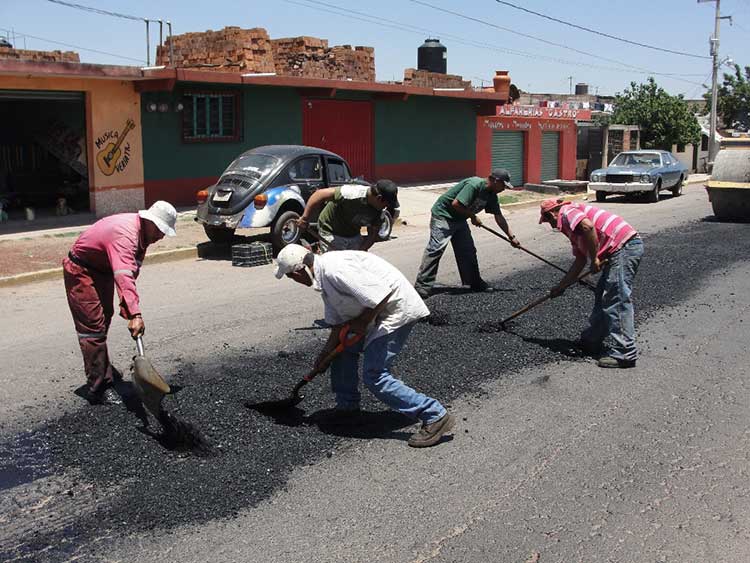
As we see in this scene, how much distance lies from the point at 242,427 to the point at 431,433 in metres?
1.24

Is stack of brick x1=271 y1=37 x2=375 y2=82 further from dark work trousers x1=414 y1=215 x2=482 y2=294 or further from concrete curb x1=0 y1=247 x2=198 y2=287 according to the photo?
dark work trousers x1=414 y1=215 x2=482 y2=294

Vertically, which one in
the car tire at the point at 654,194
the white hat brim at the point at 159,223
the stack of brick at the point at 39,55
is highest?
the stack of brick at the point at 39,55

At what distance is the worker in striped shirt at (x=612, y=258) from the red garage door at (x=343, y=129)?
15005 millimetres

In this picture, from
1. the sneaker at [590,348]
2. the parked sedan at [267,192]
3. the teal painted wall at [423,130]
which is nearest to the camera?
the sneaker at [590,348]

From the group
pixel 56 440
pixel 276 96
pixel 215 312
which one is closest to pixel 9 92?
pixel 276 96

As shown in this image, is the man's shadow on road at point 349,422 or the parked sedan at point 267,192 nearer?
the man's shadow on road at point 349,422

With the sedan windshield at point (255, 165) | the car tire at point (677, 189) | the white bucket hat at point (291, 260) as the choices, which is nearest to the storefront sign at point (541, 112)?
the car tire at point (677, 189)

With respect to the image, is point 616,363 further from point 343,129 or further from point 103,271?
point 343,129

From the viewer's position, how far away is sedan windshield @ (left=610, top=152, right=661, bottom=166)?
2511 cm

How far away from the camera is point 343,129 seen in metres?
22.5

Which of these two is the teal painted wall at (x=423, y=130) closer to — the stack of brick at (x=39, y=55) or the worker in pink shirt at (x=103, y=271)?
the stack of brick at (x=39, y=55)

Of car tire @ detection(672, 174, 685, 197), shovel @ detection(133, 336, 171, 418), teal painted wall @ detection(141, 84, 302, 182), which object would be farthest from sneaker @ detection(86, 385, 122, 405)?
car tire @ detection(672, 174, 685, 197)

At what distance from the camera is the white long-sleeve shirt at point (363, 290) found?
4.83 metres

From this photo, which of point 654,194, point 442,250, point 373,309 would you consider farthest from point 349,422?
point 654,194
